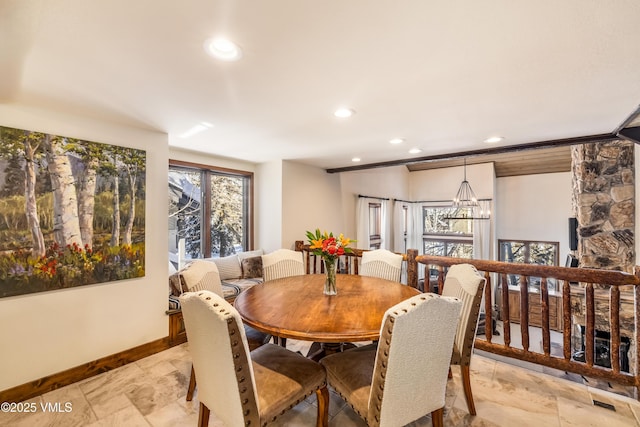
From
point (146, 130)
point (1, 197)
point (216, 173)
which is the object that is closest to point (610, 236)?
point (216, 173)

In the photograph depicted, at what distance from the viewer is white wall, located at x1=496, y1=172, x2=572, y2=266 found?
6812 mm

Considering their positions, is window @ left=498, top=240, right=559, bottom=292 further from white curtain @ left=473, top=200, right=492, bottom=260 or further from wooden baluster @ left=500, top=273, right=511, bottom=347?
wooden baluster @ left=500, top=273, right=511, bottom=347

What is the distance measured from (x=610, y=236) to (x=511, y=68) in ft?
12.8

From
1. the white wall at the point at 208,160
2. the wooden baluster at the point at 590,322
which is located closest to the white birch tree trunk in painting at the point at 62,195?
the white wall at the point at 208,160

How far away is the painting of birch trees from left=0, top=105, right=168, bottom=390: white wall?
85 mm

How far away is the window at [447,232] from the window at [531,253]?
87 centimetres

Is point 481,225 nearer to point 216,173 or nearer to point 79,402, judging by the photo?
point 216,173

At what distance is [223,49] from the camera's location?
1.49 metres

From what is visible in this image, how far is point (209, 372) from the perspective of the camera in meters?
1.46

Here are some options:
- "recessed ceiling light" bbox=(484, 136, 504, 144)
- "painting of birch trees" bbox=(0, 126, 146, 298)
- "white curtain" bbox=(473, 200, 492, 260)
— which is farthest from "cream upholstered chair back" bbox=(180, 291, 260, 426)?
"white curtain" bbox=(473, 200, 492, 260)

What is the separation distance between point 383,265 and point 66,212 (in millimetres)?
3020

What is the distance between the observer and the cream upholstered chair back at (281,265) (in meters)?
3.26

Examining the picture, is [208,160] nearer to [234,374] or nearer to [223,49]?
[223,49]

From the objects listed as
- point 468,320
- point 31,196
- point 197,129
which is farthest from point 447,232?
point 31,196
